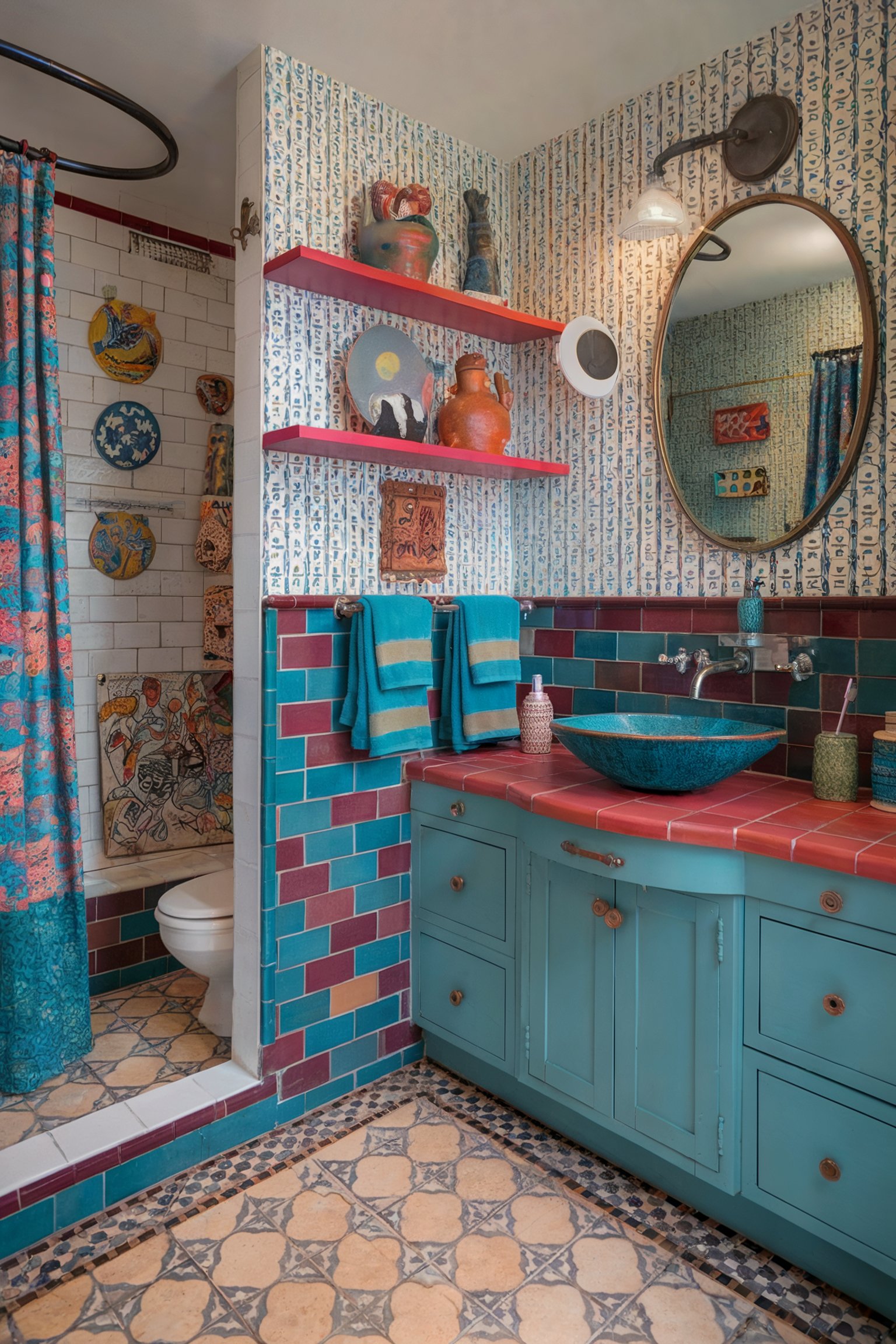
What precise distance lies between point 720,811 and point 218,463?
8.17ft

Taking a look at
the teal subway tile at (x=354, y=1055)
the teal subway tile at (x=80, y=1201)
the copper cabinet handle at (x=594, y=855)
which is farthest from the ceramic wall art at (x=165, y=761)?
the copper cabinet handle at (x=594, y=855)

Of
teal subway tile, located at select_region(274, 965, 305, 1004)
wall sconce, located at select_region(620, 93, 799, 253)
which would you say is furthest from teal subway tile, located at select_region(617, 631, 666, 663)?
teal subway tile, located at select_region(274, 965, 305, 1004)

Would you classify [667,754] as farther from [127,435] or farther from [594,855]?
[127,435]

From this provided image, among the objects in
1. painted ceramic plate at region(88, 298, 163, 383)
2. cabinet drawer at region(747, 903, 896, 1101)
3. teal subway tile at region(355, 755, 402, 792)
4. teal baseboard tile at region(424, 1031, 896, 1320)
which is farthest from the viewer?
painted ceramic plate at region(88, 298, 163, 383)

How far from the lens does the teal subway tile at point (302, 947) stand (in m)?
2.23

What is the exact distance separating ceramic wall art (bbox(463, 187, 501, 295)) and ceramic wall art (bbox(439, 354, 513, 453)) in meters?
0.22

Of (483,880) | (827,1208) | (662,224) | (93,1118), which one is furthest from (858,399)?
(93,1118)

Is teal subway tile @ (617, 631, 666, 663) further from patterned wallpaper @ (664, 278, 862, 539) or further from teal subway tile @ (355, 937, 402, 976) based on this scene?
teal subway tile @ (355, 937, 402, 976)

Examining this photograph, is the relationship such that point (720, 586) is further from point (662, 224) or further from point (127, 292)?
point (127, 292)

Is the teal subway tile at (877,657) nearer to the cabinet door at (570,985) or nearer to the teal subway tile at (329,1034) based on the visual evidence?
the cabinet door at (570,985)

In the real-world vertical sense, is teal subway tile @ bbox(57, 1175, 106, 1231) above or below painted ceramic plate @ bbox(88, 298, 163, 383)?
below

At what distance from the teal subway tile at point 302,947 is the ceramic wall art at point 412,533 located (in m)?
1.04

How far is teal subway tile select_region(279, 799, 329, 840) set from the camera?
222 cm

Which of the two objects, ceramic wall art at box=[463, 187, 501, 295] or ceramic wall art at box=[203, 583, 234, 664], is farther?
ceramic wall art at box=[203, 583, 234, 664]
